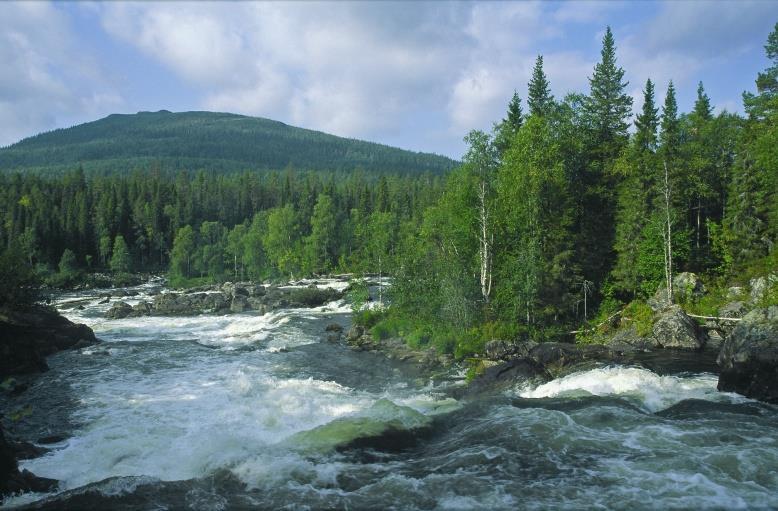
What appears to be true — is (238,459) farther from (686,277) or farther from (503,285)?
(686,277)

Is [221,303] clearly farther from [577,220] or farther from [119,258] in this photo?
[119,258]

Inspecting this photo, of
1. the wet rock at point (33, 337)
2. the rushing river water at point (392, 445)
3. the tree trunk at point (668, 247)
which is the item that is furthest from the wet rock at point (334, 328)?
the tree trunk at point (668, 247)

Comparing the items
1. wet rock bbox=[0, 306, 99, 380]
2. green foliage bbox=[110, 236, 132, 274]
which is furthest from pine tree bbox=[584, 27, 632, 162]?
green foliage bbox=[110, 236, 132, 274]

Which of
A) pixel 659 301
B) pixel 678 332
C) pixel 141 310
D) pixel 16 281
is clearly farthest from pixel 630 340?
pixel 141 310

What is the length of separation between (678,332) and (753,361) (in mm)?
9327

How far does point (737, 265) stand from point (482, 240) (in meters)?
17.5

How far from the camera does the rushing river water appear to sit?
1164cm

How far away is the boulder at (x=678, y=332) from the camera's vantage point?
90.2ft

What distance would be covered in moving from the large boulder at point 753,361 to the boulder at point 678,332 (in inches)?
280

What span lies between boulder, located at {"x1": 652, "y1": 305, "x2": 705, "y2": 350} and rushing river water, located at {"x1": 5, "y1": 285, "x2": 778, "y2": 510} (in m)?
6.06

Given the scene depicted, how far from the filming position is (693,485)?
38.6ft

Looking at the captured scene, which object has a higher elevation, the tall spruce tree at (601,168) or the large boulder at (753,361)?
the tall spruce tree at (601,168)

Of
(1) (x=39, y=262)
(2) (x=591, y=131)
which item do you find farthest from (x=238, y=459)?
(1) (x=39, y=262)

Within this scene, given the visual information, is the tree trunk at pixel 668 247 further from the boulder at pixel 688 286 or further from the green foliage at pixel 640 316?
the green foliage at pixel 640 316
